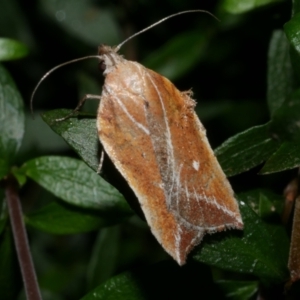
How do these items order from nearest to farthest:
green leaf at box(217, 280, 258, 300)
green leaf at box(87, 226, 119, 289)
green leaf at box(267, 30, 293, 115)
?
green leaf at box(217, 280, 258, 300) → green leaf at box(267, 30, 293, 115) → green leaf at box(87, 226, 119, 289)

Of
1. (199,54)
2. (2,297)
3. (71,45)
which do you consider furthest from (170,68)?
(2,297)

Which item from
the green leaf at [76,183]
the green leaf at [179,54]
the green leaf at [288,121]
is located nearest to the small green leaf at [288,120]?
the green leaf at [288,121]

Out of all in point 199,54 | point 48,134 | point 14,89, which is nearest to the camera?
point 14,89

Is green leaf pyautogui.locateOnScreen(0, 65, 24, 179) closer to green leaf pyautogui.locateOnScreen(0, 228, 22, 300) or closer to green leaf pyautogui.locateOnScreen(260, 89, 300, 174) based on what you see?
green leaf pyautogui.locateOnScreen(0, 228, 22, 300)

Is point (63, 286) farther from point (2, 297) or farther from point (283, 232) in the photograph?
point (283, 232)

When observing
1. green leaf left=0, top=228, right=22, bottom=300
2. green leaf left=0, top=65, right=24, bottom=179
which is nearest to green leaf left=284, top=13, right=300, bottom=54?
green leaf left=0, top=65, right=24, bottom=179
